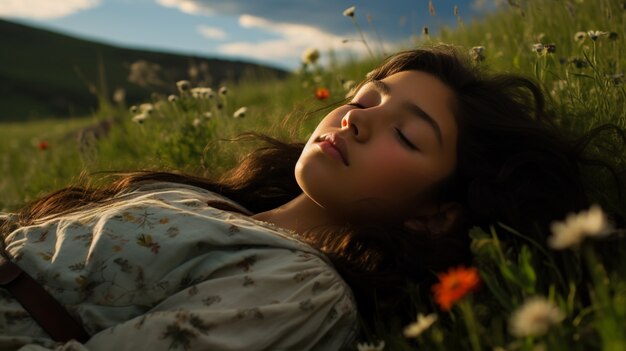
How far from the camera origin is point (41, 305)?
7.06ft

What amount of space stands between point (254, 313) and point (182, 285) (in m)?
0.29

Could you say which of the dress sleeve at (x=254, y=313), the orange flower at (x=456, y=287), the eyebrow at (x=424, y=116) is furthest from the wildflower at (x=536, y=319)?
the eyebrow at (x=424, y=116)

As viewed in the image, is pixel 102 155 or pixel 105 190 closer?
pixel 105 190

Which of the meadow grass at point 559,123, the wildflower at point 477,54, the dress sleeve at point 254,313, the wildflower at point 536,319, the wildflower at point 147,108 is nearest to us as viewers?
the wildflower at point 536,319

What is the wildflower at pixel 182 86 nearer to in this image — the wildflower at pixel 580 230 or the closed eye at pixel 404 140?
the closed eye at pixel 404 140

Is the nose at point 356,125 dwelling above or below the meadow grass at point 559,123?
above

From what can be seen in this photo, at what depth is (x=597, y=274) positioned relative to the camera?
125 centimetres

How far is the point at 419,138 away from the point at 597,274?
123 cm

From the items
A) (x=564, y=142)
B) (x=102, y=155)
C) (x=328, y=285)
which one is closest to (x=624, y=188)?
(x=564, y=142)

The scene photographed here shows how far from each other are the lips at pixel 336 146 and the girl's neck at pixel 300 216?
0.33 meters

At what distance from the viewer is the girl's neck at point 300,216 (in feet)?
8.82

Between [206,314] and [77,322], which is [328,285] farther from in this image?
[77,322]

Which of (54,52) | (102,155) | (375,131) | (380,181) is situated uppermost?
(375,131)

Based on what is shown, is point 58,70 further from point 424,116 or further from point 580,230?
point 580,230
